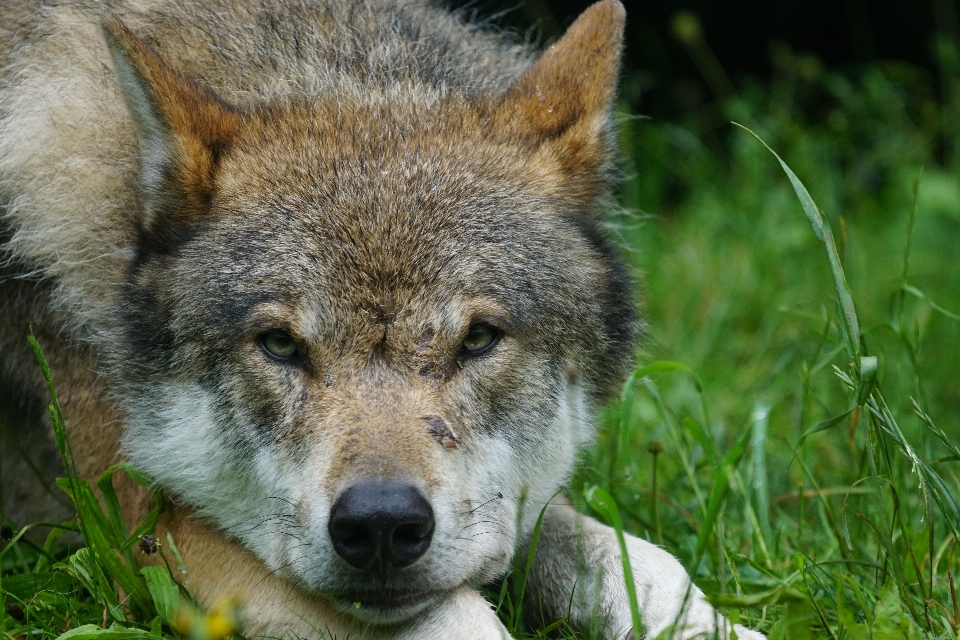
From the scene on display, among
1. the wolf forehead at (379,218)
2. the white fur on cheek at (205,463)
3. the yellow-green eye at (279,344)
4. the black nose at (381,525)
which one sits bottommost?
the white fur on cheek at (205,463)

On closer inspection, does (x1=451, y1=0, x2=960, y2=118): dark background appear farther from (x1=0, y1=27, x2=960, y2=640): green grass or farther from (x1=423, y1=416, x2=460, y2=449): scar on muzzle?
(x1=423, y1=416, x2=460, y2=449): scar on muzzle

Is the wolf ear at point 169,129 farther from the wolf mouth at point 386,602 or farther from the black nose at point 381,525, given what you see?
the wolf mouth at point 386,602

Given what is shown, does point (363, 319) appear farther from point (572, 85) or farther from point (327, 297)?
point (572, 85)

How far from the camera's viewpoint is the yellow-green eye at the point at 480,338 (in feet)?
11.2

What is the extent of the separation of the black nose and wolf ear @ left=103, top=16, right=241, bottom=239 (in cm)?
119

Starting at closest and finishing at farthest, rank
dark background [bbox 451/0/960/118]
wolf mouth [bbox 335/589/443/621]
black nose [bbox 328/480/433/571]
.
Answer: black nose [bbox 328/480/433/571]
wolf mouth [bbox 335/589/443/621]
dark background [bbox 451/0/960/118]

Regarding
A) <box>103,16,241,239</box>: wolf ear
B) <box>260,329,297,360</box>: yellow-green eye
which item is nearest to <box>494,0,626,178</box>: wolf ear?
<box>103,16,241,239</box>: wolf ear

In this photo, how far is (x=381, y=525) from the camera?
287 cm

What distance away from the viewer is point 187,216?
3.54 meters

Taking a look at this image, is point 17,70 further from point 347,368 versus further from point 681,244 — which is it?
point 681,244

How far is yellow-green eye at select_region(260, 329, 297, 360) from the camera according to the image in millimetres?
3322

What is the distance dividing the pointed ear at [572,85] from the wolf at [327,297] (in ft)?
0.04

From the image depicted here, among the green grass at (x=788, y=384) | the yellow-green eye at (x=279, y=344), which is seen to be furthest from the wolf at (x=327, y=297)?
the green grass at (x=788, y=384)

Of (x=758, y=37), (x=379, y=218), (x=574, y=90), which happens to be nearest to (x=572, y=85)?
(x=574, y=90)
